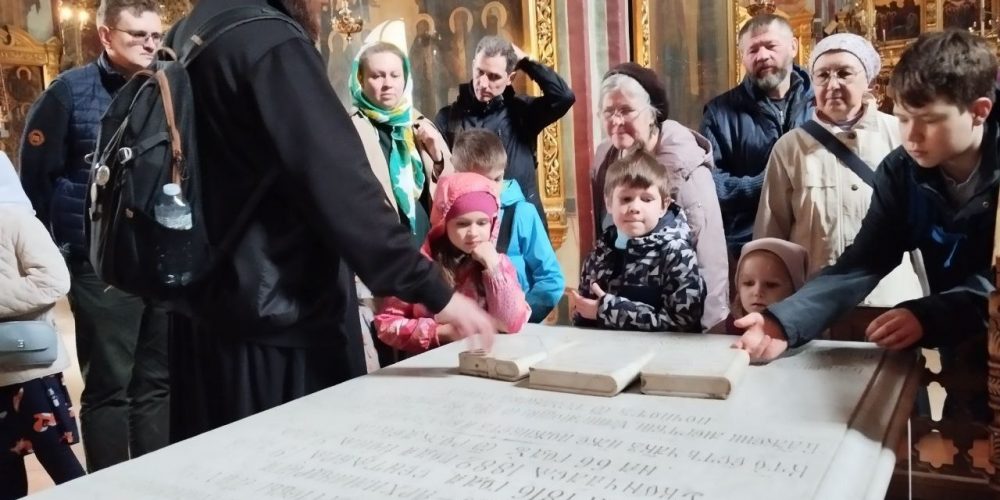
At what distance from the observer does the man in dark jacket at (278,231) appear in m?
1.61

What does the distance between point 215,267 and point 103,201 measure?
0.25 metres

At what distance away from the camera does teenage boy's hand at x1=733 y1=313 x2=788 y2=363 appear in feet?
6.11

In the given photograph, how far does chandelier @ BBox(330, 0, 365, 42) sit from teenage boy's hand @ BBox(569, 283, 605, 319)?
13.3ft

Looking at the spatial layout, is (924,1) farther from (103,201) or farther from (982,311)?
(103,201)

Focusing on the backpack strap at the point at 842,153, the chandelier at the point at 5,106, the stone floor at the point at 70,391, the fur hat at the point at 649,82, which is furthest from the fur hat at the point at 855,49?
the chandelier at the point at 5,106

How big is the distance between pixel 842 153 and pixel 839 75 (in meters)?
0.24

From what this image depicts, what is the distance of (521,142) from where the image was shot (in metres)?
3.94

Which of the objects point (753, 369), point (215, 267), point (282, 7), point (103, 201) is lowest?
point (753, 369)

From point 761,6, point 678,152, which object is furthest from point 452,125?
point 761,6

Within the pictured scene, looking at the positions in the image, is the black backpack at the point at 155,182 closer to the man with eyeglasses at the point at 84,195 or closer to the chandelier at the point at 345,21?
the man with eyeglasses at the point at 84,195

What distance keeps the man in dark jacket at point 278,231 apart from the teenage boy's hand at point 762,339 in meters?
0.57

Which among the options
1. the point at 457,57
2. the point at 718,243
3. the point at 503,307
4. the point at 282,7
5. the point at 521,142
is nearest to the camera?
the point at 282,7

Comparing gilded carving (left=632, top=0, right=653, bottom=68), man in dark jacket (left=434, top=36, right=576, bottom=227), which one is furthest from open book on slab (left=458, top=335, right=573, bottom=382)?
gilded carving (left=632, top=0, right=653, bottom=68)

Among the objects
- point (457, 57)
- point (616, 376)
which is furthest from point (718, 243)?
point (457, 57)
